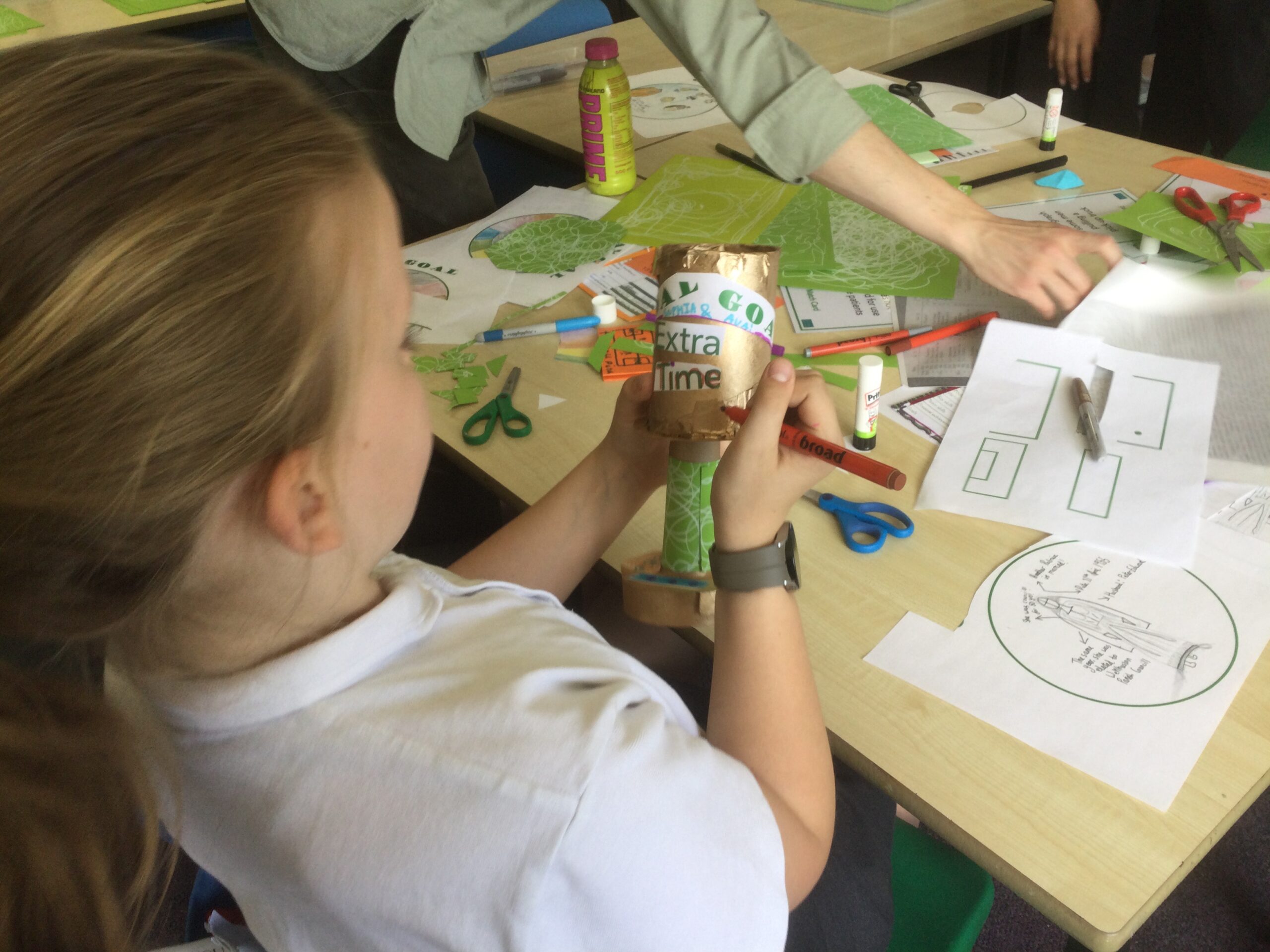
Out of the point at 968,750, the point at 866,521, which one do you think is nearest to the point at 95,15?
the point at 866,521

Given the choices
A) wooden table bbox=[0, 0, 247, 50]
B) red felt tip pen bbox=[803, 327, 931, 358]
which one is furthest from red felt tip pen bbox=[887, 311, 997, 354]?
wooden table bbox=[0, 0, 247, 50]

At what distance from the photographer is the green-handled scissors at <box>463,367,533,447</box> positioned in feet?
3.28

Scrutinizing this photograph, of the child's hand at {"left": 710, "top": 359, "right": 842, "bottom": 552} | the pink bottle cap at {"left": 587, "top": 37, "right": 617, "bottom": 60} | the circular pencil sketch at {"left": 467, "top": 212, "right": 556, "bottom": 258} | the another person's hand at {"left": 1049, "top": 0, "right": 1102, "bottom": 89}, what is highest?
the pink bottle cap at {"left": 587, "top": 37, "right": 617, "bottom": 60}

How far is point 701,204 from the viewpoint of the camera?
4.55 ft

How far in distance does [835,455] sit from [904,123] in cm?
111

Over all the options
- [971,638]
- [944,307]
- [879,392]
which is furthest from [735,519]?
[944,307]

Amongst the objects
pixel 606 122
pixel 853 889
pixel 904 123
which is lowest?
pixel 853 889

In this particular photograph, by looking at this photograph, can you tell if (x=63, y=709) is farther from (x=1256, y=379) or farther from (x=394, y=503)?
(x=1256, y=379)

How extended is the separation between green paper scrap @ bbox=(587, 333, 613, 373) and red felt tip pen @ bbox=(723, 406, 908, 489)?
0.38 m

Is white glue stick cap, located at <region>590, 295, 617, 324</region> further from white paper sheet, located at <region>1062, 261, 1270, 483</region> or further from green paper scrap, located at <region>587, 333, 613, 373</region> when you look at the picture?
white paper sheet, located at <region>1062, 261, 1270, 483</region>

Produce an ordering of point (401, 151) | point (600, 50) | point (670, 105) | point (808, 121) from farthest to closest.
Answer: point (670, 105), point (401, 151), point (600, 50), point (808, 121)

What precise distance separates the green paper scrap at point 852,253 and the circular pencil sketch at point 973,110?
37 centimetres

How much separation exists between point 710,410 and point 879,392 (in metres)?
0.30

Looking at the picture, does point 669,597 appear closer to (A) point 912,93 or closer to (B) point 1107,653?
(B) point 1107,653
